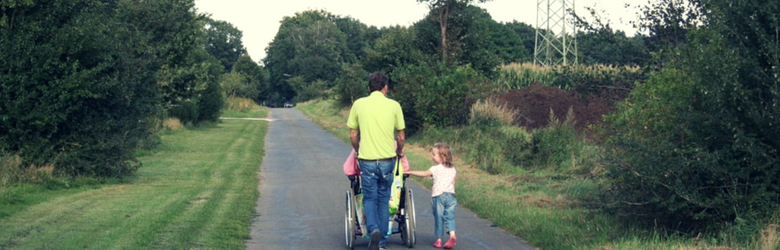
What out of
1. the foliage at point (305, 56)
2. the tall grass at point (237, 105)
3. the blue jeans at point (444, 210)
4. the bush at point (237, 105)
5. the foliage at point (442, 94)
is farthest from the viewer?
the foliage at point (305, 56)

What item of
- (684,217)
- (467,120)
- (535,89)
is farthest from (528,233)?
(535,89)

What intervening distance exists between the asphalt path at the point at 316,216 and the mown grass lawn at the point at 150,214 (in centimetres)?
31

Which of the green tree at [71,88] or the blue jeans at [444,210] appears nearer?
the blue jeans at [444,210]

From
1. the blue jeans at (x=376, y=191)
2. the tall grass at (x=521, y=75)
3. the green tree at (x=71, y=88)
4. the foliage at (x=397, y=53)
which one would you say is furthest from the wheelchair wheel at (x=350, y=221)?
the tall grass at (x=521, y=75)

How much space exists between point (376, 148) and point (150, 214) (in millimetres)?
4725

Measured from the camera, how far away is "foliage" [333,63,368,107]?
167 ft

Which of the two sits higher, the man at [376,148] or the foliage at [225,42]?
the foliage at [225,42]

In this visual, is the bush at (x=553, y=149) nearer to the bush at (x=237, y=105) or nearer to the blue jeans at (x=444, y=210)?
the blue jeans at (x=444, y=210)

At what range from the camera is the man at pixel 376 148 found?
891 centimetres

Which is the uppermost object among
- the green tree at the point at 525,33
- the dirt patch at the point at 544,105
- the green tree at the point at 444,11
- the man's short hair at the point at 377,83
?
the green tree at the point at 525,33

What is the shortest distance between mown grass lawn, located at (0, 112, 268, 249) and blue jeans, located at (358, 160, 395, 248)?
5.60ft

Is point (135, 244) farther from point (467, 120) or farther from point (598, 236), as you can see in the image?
point (467, 120)

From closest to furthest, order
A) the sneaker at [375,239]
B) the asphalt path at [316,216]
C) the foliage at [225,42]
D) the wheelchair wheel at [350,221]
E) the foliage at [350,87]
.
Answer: the sneaker at [375,239] → the wheelchair wheel at [350,221] → the asphalt path at [316,216] → the foliage at [350,87] → the foliage at [225,42]

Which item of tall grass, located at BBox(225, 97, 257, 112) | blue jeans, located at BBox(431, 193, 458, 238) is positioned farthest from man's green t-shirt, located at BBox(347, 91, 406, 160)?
tall grass, located at BBox(225, 97, 257, 112)
